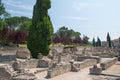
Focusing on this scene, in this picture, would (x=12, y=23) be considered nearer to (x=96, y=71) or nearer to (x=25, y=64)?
(x=25, y=64)

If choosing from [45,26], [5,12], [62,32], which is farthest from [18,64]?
[62,32]

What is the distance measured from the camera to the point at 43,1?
34.4 meters

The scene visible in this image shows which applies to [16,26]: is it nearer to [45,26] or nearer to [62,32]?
[62,32]

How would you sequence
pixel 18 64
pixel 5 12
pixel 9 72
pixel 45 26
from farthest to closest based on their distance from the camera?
pixel 5 12, pixel 45 26, pixel 18 64, pixel 9 72

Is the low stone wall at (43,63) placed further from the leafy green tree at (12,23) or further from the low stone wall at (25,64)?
the leafy green tree at (12,23)

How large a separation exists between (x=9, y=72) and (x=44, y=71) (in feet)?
26.0

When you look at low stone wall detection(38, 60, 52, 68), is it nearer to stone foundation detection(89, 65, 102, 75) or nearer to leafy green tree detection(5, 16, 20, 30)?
stone foundation detection(89, 65, 102, 75)

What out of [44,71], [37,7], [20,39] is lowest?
[44,71]

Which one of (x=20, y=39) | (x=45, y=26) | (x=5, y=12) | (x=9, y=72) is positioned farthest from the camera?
(x=20, y=39)

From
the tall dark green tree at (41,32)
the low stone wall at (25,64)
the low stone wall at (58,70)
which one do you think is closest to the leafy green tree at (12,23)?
the tall dark green tree at (41,32)

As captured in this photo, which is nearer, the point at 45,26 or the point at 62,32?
the point at 45,26

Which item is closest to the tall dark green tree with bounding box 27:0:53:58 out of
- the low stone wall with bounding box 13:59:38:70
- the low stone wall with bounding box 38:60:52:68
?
the low stone wall with bounding box 38:60:52:68

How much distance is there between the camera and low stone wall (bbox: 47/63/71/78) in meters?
20.6

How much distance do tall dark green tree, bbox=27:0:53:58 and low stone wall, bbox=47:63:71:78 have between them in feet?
30.2
